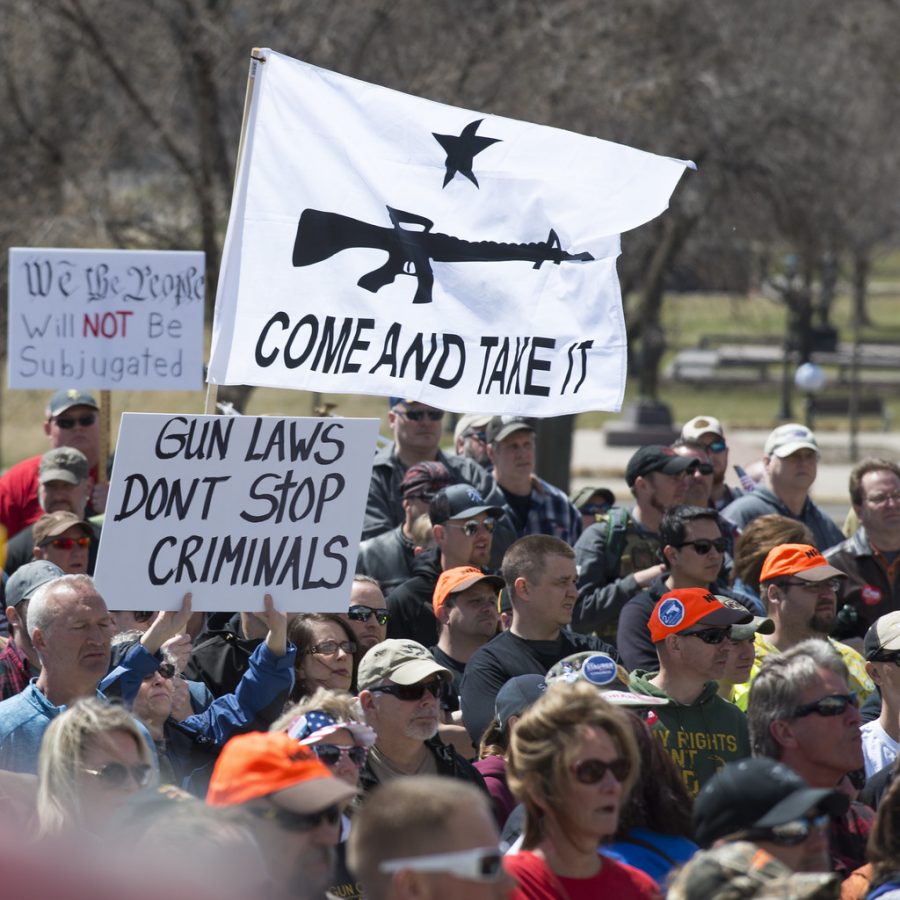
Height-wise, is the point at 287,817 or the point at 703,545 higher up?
the point at 703,545

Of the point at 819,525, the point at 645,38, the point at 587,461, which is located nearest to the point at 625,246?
Result: the point at 587,461

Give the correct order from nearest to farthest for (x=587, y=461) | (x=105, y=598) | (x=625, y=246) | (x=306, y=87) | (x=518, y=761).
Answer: (x=518, y=761) < (x=105, y=598) < (x=306, y=87) < (x=587, y=461) < (x=625, y=246)

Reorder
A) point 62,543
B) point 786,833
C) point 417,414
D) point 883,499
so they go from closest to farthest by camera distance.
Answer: point 786,833, point 62,543, point 883,499, point 417,414

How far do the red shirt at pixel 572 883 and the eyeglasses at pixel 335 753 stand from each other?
72 centimetres

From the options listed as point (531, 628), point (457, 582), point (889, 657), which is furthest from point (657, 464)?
point (889, 657)

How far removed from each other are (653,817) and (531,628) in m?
2.00

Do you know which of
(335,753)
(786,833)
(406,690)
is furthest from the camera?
(406,690)

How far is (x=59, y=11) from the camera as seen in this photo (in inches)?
627

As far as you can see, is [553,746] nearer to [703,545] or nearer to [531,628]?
[531,628]

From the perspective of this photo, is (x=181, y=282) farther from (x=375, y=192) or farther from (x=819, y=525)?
(x=819, y=525)

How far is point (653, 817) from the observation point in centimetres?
416

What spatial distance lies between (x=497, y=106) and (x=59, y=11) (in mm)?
4443

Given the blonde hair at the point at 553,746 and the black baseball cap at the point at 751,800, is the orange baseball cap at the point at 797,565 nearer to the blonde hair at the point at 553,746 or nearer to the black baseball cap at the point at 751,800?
the blonde hair at the point at 553,746

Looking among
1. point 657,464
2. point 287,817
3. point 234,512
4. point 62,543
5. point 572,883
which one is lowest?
point 572,883
